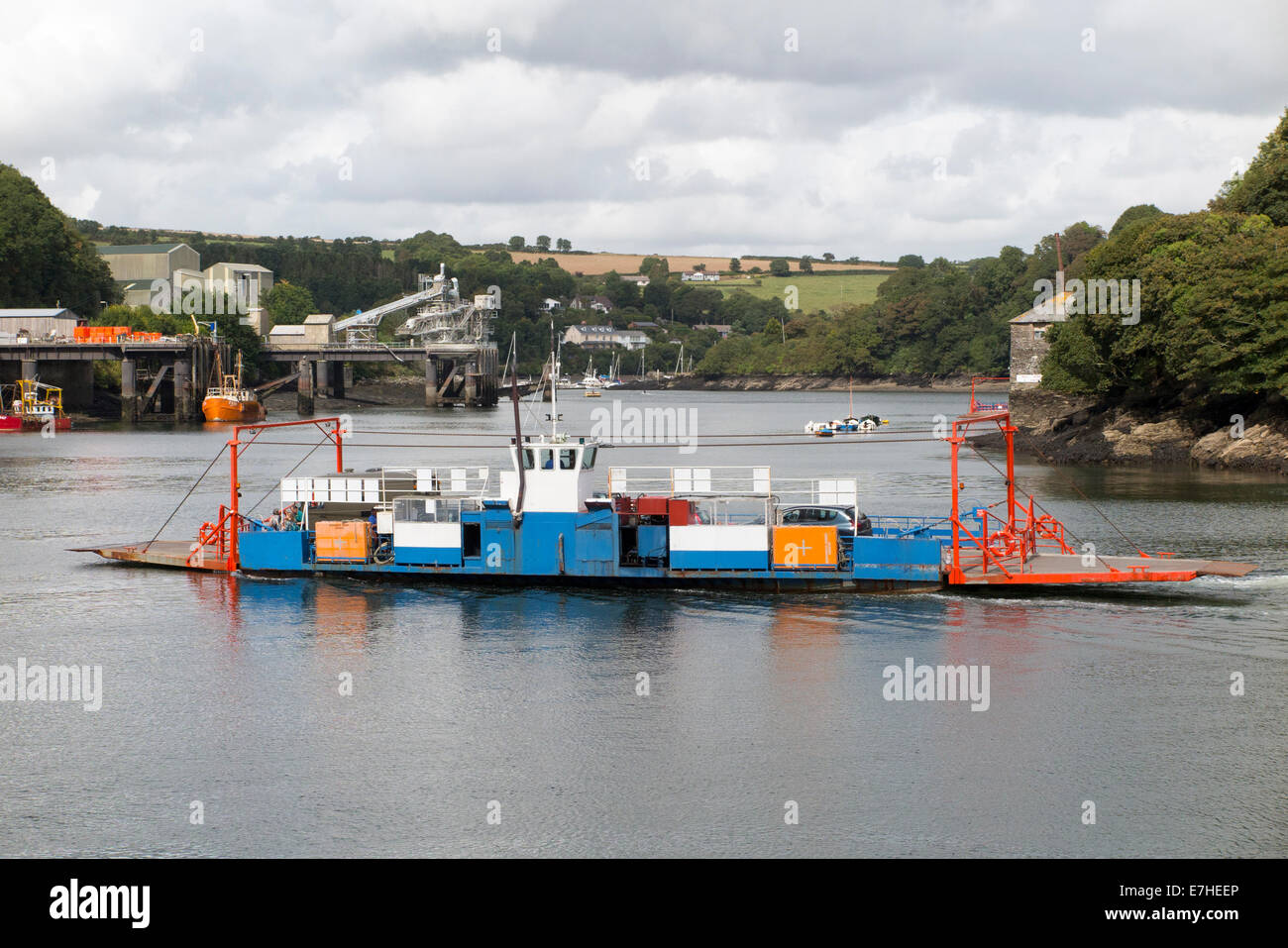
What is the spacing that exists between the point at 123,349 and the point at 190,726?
129 metres

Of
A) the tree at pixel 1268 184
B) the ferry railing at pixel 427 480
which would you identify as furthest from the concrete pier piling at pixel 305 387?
the ferry railing at pixel 427 480

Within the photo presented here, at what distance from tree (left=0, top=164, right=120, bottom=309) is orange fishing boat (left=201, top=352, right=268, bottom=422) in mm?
32893

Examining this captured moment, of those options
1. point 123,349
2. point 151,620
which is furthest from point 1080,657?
point 123,349

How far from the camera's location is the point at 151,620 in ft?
145

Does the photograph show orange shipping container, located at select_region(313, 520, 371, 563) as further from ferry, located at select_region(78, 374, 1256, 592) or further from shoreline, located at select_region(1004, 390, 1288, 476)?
shoreline, located at select_region(1004, 390, 1288, 476)

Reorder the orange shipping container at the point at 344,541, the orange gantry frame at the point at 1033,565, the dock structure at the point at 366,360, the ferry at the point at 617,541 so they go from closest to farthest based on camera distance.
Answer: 1. the orange gantry frame at the point at 1033,565
2. the ferry at the point at 617,541
3. the orange shipping container at the point at 344,541
4. the dock structure at the point at 366,360

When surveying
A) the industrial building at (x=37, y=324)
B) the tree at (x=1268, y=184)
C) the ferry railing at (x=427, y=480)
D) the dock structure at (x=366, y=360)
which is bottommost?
the ferry railing at (x=427, y=480)

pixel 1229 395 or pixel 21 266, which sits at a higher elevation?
pixel 21 266

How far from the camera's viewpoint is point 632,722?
105 feet

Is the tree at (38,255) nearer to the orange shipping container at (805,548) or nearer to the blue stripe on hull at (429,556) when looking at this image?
the blue stripe on hull at (429,556)

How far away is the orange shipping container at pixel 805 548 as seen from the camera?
152 ft

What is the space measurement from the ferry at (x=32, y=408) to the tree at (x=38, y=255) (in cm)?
2319

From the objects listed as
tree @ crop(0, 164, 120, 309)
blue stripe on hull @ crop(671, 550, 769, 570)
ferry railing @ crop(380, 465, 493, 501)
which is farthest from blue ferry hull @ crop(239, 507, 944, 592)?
tree @ crop(0, 164, 120, 309)

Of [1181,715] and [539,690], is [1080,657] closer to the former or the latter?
[1181,715]
